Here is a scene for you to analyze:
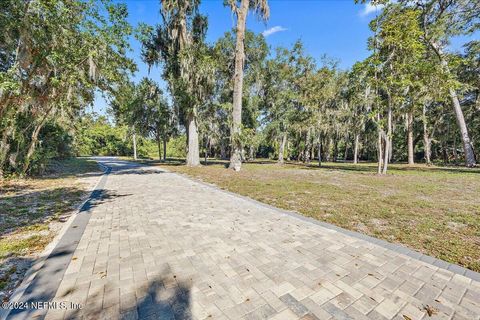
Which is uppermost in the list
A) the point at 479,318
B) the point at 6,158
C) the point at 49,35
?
the point at 49,35

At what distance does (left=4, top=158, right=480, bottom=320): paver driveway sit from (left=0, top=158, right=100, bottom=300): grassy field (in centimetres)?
57

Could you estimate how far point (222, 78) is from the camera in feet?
77.4

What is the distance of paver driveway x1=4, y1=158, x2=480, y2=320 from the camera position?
197 cm

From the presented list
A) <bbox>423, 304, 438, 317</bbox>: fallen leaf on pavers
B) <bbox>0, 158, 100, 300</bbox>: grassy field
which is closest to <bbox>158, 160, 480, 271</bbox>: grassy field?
<bbox>423, 304, 438, 317</bbox>: fallen leaf on pavers

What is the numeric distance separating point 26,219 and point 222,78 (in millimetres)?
21685

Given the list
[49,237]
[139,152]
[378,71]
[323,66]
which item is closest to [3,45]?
[49,237]

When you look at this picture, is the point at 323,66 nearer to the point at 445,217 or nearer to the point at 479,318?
the point at 445,217

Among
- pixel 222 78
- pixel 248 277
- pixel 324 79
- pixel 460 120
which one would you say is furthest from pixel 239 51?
pixel 460 120

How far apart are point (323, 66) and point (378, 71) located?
10.8 meters

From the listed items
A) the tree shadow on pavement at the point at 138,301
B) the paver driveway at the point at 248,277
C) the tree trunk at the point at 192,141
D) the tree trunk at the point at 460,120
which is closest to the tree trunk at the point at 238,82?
the tree trunk at the point at 192,141

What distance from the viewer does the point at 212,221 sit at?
14.3 ft

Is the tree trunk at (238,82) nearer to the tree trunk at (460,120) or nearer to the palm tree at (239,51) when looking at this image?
the palm tree at (239,51)

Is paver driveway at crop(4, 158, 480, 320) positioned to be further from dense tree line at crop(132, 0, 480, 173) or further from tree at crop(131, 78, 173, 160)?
tree at crop(131, 78, 173, 160)

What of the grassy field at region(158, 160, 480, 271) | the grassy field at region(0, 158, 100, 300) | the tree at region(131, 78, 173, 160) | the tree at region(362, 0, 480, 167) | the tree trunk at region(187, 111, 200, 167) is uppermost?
the tree at region(362, 0, 480, 167)
